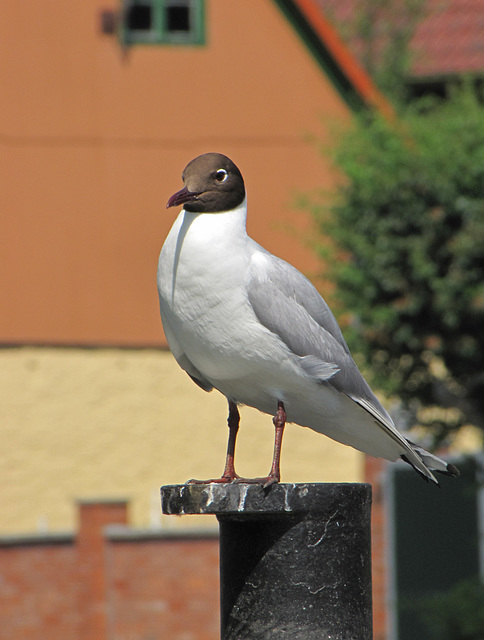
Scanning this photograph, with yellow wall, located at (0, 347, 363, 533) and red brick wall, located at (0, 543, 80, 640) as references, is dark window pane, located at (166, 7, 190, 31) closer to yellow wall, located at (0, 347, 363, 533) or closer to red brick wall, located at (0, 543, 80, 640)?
yellow wall, located at (0, 347, 363, 533)

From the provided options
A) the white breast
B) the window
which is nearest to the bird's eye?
the white breast

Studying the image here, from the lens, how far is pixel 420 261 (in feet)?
Result: 33.2

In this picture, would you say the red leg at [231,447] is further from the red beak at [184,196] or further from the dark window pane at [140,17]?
the dark window pane at [140,17]

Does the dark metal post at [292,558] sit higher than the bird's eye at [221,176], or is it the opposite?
the bird's eye at [221,176]

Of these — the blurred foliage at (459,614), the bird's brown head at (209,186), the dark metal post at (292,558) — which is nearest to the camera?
the dark metal post at (292,558)

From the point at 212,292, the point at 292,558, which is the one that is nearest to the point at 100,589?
the point at 292,558

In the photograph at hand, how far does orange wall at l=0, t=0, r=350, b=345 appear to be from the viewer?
570 inches

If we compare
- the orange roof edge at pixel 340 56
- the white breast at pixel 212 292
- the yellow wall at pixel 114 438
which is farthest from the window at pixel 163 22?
the white breast at pixel 212 292

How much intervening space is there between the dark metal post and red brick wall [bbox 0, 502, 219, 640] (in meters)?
8.84

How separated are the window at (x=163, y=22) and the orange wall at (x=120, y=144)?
0.15m

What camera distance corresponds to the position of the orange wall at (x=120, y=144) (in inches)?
570

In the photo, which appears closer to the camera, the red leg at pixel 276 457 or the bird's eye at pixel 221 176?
the red leg at pixel 276 457

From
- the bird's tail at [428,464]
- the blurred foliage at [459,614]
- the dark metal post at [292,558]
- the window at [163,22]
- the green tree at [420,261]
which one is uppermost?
the window at [163,22]

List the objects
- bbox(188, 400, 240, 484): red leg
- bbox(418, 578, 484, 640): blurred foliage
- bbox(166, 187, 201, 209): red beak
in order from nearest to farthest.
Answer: bbox(166, 187, 201, 209): red beak, bbox(188, 400, 240, 484): red leg, bbox(418, 578, 484, 640): blurred foliage
